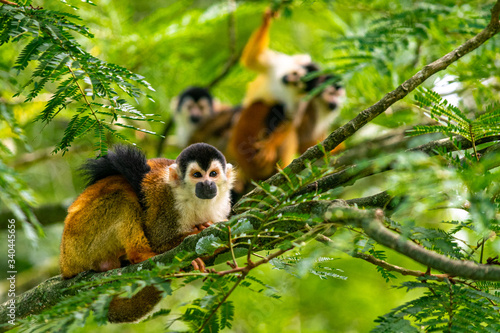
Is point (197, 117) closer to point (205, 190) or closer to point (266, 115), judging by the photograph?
point (266, 115)

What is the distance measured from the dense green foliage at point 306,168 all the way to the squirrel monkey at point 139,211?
1.74 ft

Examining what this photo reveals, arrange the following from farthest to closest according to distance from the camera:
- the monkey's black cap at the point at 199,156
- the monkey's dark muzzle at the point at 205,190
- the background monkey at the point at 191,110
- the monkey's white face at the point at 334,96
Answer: the background monkey at the point at 191,110 < the monkey's white face at the point at 334,96 < the monkey's black cap at the point at 199,156 < the monkey's dark muzzle at the point at 205,190

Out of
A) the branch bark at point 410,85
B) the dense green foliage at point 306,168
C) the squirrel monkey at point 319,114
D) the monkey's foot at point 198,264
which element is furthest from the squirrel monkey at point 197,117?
the branch bark at point 410,85

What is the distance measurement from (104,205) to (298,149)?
16.0 ft

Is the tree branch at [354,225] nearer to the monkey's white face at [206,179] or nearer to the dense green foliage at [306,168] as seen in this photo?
the dense green foliage at [306,168]

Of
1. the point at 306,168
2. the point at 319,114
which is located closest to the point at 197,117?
the point at 319,114

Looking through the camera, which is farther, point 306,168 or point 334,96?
point 334,96

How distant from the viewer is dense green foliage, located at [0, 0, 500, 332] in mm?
2309

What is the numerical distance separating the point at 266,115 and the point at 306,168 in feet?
17.8

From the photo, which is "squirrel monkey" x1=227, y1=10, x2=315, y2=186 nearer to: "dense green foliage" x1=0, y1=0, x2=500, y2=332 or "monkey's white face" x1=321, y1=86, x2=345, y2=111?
"monkey's white face" x1=321, y1=86, x2=345, y2=111

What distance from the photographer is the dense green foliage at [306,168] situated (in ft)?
7.57

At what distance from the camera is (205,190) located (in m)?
4.07

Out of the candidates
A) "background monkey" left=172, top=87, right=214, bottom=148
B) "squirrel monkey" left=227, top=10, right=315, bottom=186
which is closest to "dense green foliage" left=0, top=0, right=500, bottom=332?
"background monkey" left=172, top=87, right=214, bottom=148

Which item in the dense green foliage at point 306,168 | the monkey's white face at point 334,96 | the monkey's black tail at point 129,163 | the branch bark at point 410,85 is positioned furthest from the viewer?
the monkey's white face at point 334,96
